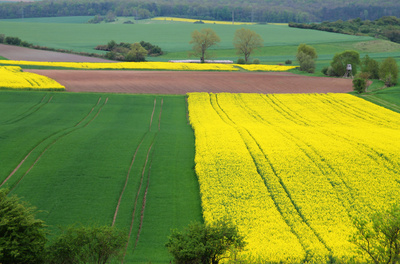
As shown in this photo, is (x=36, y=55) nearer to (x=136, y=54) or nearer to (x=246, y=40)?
(x=136, y=54)

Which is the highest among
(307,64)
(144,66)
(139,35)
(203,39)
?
(203,39)

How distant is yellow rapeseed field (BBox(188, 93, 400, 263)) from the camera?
2609cm

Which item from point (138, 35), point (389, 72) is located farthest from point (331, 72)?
point (138, 35)

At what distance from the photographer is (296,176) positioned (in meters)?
35.1

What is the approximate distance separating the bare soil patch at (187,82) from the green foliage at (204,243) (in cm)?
5392

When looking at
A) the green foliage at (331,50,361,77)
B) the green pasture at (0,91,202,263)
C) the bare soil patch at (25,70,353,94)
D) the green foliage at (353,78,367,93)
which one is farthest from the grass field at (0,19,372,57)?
the green pasture at (0,91,202,263)

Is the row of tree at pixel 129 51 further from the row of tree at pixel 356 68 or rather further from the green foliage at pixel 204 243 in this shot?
the green foliage at pixel 204 243

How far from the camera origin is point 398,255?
20234mm

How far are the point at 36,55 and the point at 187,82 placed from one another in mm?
49266

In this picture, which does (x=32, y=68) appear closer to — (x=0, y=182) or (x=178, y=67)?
(x=178, y=67)

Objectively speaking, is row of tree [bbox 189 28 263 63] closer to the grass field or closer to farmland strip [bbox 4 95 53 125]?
the grass field

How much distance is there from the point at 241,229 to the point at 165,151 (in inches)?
695

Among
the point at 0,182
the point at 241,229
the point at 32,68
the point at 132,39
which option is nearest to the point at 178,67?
the point at 32,68

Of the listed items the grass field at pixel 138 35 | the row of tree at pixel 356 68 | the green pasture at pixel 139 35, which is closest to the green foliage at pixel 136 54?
the green pasture at pixel 139 35
